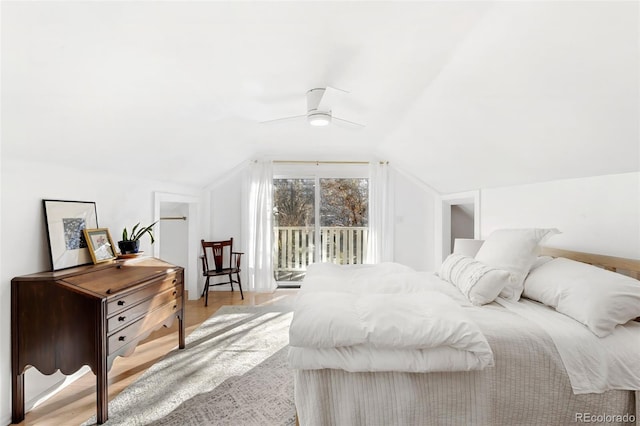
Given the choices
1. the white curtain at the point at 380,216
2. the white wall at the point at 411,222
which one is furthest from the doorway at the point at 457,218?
the white curtain at the point at 380,216

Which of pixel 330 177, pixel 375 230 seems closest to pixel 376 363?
pixel 375 230

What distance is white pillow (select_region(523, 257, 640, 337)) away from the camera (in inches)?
62.4

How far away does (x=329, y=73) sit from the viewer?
226cm

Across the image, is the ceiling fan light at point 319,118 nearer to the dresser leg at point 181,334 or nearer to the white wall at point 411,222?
the dresser leg at point 181,334

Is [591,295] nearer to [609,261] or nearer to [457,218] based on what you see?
[609,261]

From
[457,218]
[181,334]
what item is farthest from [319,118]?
[457,218]

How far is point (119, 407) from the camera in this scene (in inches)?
81.4

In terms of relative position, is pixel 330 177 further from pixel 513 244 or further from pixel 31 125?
pixel 31 125

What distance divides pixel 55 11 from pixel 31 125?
91 centimetres

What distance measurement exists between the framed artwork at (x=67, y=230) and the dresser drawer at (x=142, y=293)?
0.55m

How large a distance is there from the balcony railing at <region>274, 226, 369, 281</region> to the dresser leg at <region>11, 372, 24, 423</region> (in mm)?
3584

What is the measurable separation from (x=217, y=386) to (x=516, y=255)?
246 centimetres

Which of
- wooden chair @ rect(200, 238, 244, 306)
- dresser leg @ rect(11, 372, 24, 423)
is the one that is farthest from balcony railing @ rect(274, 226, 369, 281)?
dresser leg @ rect(11, 372, 24, 423)

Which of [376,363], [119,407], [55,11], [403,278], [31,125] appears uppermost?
[55,11]
